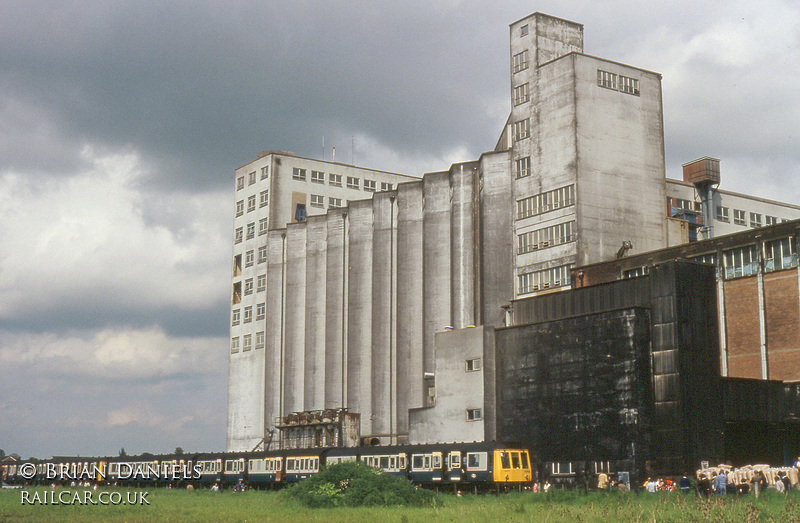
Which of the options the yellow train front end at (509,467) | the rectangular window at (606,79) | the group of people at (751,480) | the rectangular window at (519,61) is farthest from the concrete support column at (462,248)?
the group of people at (751,480)

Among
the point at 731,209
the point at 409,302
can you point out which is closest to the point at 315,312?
the point at 409,302

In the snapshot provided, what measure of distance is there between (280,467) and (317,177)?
239 ft

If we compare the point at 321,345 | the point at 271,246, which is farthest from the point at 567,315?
the point at 271,246

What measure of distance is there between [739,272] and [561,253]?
21654 millimetres

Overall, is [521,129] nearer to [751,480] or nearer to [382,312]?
[382,312]

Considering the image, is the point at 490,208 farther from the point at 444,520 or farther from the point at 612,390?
the point at 444,520

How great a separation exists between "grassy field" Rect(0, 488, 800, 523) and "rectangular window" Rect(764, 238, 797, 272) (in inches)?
1214

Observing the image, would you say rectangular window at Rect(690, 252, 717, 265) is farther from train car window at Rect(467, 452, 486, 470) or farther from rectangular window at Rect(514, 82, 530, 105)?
rectangular window at Rect(514, 82, 530, 105)

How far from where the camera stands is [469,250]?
102 meters

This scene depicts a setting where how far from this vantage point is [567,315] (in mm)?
73688

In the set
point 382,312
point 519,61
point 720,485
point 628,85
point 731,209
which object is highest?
point 519,61

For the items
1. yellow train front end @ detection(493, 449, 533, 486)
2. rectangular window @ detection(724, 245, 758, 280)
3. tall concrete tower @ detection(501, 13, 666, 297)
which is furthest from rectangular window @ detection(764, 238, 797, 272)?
yellow train front end @ detection(493, 449, 533, 486)

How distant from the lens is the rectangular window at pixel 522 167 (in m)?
97.2

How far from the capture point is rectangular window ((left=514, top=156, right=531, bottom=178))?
97250 millimetres
